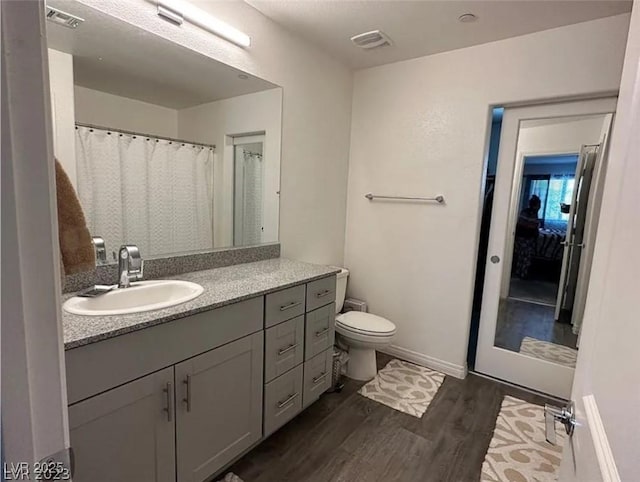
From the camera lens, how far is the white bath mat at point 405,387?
2.21 m

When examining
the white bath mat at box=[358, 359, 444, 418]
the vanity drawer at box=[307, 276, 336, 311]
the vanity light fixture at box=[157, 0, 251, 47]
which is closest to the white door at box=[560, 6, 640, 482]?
the vanity drawer at box=[307, 276, 336, 311]

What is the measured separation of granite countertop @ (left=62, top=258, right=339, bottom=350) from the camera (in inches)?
41.1

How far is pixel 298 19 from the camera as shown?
2096mm

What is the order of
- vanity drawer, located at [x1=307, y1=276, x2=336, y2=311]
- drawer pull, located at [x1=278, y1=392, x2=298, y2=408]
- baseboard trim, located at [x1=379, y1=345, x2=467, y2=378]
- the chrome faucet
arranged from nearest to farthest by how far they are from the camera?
1. the chrome faucet
2. drawer pull, located at [x1=278, y1=392, x2=298, y2=408]
3. vanity drawer, located at [x1=307, y1=276, x2=336, y2=311]
4. baseboard trim, located at [x1=379, y1=345, x2=467, y2=378]

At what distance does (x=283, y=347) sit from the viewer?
1749mm

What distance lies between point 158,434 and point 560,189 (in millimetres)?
2639

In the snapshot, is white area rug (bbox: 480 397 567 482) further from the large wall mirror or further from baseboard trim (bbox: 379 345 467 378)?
the large wall mirror

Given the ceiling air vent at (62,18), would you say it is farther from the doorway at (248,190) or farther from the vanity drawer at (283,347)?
the vanity drawer at (283,347)

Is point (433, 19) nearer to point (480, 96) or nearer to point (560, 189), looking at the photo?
point (480, 96)

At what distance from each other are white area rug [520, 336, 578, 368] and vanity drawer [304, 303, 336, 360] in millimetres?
1457

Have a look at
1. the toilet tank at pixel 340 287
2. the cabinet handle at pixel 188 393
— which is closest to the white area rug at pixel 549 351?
the toilet tank at pixel 340 287

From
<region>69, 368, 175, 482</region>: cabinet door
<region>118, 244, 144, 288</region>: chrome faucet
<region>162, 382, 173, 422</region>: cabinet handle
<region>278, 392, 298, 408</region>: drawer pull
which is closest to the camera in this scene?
<region>69, 368, 175, 482</region>: cabinet door

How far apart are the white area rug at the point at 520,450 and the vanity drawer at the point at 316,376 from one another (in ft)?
3.04

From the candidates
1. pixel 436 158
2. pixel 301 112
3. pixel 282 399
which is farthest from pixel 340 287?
pixel 301 112
